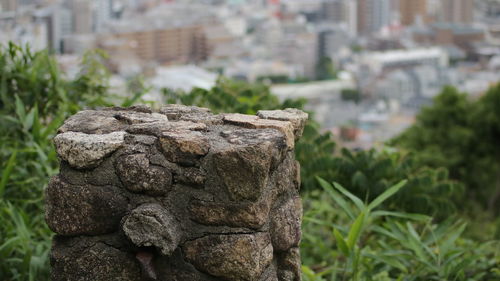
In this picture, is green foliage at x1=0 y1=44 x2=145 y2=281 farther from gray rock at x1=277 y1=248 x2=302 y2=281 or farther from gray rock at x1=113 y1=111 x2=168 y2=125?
gray rock at x1=277 y1=248 x2=302 y2=281

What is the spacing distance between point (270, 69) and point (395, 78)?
991 cm

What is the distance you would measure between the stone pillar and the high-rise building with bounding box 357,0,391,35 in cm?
8028

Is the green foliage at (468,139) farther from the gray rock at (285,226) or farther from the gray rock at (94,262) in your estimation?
the gray rock at (94,262)

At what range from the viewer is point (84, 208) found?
1.93 m

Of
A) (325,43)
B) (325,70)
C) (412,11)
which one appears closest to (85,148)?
(325,70)

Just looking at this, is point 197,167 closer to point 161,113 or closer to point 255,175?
point 255,175

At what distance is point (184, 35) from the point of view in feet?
215

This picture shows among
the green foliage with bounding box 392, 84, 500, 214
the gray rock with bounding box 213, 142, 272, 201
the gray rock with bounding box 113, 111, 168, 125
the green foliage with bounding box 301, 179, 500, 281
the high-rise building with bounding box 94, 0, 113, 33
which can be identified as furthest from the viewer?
the high-rise building with bounding box 94, 0, 113, 33

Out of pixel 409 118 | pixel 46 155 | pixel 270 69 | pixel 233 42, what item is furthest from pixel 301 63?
pixel 46 155

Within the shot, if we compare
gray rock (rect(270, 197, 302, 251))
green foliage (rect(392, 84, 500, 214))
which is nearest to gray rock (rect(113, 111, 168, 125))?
gray rock (rect(270, 197, 302, 251))

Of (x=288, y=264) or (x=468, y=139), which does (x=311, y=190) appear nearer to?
(x=288, y=264)

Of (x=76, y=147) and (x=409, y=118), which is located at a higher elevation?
(x=76, y=147)

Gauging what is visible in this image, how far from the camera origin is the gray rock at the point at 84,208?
1.92m

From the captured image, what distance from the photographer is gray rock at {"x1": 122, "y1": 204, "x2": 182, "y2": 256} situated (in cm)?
186
